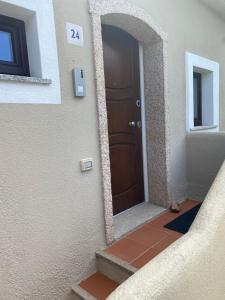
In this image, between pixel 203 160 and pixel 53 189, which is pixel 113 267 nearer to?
pixel 53 189

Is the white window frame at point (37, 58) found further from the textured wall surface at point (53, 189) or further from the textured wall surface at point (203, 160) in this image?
the textured wall surface at point (203, 160)

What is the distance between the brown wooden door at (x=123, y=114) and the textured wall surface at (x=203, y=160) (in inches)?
30.7

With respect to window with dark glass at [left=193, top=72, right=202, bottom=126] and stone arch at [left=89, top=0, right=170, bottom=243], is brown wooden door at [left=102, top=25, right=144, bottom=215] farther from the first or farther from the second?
window with dark glass at [left=193, top=72, right=202, bottom=126]

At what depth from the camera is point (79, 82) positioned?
1700 millimetres

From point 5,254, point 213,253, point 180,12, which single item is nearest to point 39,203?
point 5,254

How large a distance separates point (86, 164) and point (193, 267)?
3.61 ft

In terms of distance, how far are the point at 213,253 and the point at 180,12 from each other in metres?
2.81

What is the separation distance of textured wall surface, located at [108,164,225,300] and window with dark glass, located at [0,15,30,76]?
1.42 m

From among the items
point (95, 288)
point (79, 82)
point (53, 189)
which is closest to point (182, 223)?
point (95, 288)

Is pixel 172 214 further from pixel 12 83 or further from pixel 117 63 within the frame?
pixel 12 83

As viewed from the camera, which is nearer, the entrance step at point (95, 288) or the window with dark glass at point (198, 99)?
the entrance step at point (95, 288)

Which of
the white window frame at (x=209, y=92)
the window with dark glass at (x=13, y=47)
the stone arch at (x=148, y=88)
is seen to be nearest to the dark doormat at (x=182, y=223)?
the stone arch at (x=148, y=88)

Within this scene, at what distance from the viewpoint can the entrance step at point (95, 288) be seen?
1659 mm

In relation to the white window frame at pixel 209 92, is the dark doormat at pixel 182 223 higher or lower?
lower
